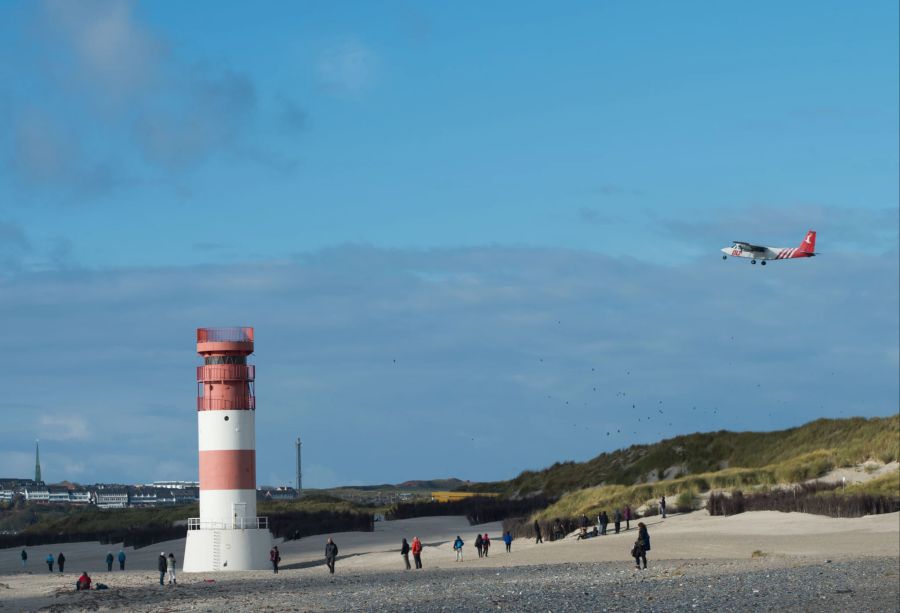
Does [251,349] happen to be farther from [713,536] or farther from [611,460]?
[611,460]

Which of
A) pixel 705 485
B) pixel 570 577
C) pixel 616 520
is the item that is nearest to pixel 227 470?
pixel 616 520

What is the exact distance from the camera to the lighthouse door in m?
46.3

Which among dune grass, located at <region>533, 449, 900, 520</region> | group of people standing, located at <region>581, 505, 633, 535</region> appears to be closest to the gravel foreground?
group of people standing, located at <region>581, 505, 633, 535</region>

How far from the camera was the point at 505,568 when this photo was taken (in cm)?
4178

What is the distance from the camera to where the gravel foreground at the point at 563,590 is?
28.4m

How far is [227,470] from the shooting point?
4628 centimetres

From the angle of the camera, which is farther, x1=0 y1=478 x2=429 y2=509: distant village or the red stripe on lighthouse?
x1=0 y1=478 x2=429 y2=509: distant village

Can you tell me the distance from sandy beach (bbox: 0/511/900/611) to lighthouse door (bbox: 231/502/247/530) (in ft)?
5.87

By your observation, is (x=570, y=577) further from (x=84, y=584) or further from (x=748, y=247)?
(x=748, y=247)

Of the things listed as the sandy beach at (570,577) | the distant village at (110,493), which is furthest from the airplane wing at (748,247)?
the distant village at (110,493)

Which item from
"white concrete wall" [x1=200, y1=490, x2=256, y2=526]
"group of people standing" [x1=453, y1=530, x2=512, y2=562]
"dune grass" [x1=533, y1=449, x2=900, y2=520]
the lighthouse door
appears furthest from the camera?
"dune grass" [x1=533, y1=449, x2=900, y2=520]

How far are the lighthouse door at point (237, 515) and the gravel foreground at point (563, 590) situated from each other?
3873 millimetres

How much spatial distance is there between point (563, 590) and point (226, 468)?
1811cm

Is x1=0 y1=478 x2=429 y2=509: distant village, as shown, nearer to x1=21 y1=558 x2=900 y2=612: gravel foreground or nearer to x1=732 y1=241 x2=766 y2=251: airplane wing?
x1=732 y1=241 x2=766 y2=251: airplane wing
